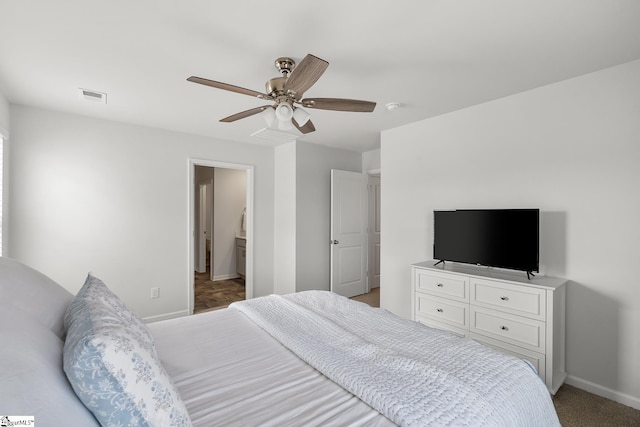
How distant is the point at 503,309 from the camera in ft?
8.27

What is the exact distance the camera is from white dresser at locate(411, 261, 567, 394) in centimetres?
231

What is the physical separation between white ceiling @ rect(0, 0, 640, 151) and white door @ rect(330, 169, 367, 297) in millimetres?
2053

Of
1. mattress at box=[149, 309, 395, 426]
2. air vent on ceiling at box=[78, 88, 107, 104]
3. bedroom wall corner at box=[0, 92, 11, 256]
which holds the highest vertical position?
air vent on ceiling at box=[78, 88, 107, 104]

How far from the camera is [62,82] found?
260 cm

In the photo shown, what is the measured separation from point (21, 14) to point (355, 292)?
4.72 meters

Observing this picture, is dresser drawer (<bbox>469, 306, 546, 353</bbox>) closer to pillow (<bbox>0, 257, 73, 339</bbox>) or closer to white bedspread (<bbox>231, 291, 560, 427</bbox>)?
white bedspread (<bbox>231, 291, 560, 427</bbox>)

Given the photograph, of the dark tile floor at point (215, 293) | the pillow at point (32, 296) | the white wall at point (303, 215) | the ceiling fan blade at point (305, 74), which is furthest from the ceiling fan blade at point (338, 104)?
the dark tile floor at point (215, 293)

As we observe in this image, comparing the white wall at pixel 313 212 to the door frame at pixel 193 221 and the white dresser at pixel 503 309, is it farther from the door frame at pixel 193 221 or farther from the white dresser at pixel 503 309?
the white dresser at pixel 503 309

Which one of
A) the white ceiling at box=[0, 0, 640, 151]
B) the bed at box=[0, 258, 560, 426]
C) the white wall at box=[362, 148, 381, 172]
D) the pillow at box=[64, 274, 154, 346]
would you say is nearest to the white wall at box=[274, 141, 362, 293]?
the white wall at box=[362, 148, 381, 172]

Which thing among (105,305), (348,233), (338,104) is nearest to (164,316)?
(348,233)

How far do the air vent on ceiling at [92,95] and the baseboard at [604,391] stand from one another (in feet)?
15.6

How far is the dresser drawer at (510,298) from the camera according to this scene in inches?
91.9

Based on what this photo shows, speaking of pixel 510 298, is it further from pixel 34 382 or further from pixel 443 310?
pixel 34 382

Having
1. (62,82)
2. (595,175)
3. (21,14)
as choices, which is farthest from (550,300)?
(62,82)
